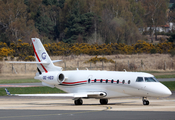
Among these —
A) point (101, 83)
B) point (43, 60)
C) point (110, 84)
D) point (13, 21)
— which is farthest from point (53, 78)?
point (13, 21)

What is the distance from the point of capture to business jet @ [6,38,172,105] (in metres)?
24.2

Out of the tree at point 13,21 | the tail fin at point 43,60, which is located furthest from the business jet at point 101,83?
the tree at point 13,21

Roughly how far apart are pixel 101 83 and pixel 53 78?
3994 mm

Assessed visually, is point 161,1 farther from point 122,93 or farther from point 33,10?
point 122,93

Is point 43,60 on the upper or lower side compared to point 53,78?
upper

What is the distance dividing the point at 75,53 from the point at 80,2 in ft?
107

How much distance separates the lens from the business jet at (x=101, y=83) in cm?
2420

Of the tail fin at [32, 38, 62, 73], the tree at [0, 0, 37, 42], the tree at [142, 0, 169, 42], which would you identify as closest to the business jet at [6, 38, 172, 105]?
the tail fin at [32, 38, 62, 73]

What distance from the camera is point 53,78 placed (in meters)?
27.5

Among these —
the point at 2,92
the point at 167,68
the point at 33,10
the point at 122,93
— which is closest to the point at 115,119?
the point at 122,93

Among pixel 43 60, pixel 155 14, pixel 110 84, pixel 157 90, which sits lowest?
pixel 157 90

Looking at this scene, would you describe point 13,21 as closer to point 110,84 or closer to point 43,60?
point 43,60

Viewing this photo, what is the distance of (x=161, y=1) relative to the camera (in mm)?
135000

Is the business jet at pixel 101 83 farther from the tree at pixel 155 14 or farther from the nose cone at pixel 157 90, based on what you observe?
the tree at pixel 155 14
